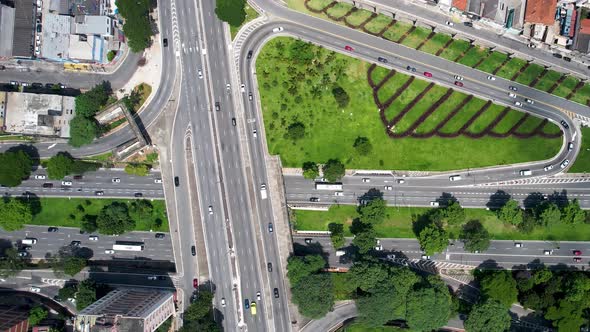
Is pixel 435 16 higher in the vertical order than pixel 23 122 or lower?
higher

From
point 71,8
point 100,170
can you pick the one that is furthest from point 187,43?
point 100,170

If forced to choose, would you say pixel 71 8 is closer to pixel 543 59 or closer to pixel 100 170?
pixel 100 170

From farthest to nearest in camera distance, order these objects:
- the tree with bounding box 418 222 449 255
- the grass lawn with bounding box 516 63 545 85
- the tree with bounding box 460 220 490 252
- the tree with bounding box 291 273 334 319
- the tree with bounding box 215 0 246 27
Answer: the grass lawn with bounding box 516 63 545 85 < the tree with bounding box 460 220 490 252 < the tree with bounding box 418 222 449 255 < the tree with bounding box 215 0 246 27 < the tree with bounding box 291 273 334 319

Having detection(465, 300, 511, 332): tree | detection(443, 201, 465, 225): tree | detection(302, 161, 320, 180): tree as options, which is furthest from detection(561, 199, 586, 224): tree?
detection(302, 161, 320, 180): tree

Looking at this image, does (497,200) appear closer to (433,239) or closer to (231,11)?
(433,239)

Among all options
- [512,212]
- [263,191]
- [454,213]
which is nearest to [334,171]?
[263,191]

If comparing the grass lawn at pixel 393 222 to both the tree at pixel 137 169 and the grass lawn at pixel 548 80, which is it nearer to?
the grass lawn at pixel 548 80

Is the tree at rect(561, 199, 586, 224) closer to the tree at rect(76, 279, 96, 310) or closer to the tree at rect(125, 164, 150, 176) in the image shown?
the tree at rect(125, 164, 150, 176)
